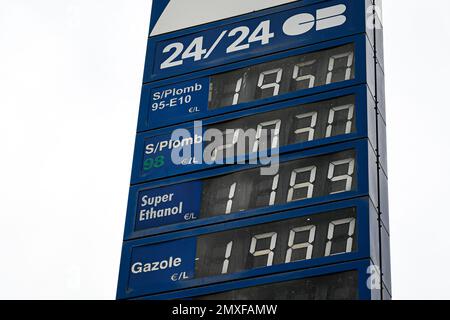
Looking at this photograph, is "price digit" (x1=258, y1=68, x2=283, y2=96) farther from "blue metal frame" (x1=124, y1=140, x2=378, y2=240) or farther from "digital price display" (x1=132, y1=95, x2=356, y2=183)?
"blue metal frame" (x1=124, y1=140, x2=378, y2=240)

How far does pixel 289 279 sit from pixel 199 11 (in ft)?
21.5

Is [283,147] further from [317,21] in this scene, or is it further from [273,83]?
[317,21]

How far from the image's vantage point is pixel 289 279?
874 inches

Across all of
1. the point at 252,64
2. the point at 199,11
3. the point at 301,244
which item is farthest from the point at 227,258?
the point at 199,11

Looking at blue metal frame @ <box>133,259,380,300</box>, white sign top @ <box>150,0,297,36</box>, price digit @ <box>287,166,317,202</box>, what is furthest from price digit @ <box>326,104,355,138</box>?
white sign top @ <box>150,0,297,36</box>

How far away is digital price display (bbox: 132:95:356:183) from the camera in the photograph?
2356 centimetres

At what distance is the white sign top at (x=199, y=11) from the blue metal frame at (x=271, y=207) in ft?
11.6

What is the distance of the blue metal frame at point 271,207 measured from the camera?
22625 millimetres

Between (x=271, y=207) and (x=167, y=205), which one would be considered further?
(x=167, y=205)

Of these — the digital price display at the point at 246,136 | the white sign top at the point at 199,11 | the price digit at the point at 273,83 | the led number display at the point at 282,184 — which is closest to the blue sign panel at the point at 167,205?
the led number display at the point at 282,184
